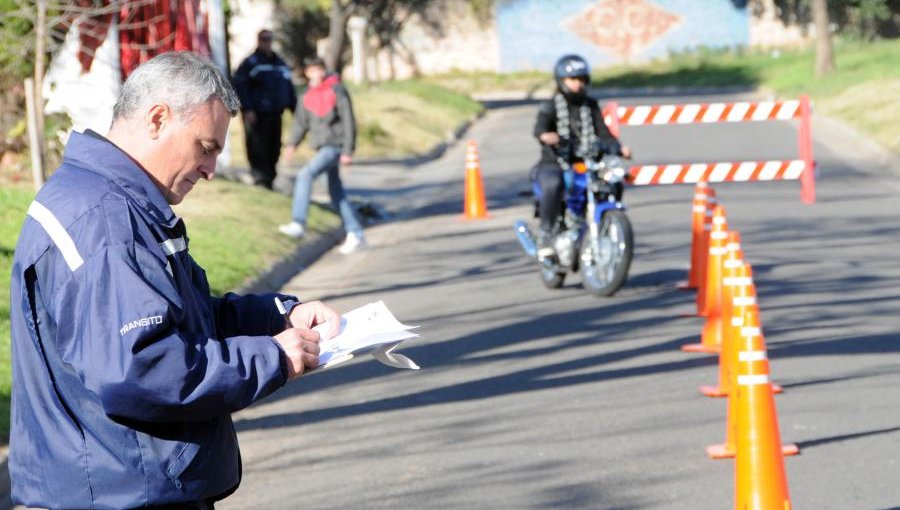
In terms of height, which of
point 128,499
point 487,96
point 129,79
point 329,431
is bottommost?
point 487,96

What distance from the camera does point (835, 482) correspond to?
6879 mm

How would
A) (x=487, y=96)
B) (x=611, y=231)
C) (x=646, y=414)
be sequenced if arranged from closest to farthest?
(x=646, y=414) → (x=611, y=231) → (x=487, y=96)

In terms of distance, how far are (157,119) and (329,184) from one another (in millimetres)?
13693

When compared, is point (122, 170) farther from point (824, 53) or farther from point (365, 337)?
point (824, 53)

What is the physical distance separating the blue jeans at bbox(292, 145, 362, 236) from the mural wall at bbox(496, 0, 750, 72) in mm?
56224

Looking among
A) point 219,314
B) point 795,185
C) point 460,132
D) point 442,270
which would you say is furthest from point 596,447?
point 460,132

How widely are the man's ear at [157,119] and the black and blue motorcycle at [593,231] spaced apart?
8693mm

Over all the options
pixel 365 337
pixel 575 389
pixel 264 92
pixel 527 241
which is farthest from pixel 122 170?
pixel 264 92

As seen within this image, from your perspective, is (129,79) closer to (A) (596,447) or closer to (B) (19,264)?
(B) (19,264)

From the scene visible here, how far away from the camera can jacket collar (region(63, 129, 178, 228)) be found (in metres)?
3.38

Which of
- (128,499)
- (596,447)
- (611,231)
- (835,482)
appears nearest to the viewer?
(128,499)

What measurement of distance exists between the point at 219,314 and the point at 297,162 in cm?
2369

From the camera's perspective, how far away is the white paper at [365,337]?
12.1ft

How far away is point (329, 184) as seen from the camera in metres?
17.1
